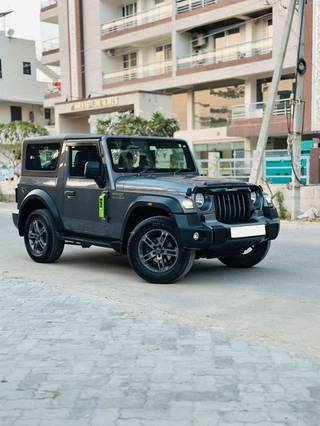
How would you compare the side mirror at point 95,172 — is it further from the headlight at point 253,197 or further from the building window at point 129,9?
the building window at point 129,9

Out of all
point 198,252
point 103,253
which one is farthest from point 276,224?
point 103,253

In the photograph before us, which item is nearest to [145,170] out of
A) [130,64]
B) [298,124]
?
[298,124]

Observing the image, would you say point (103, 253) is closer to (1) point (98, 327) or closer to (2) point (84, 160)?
(2) point (84, 160)

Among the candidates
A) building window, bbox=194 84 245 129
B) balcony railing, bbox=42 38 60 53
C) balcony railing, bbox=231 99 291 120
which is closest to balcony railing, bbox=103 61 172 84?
building window, bbox=194 84 245 129

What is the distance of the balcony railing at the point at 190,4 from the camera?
1248 inches

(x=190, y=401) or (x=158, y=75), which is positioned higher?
(x=158, y=75)

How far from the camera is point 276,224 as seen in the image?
7.63m

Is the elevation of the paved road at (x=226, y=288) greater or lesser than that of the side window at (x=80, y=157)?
lesser

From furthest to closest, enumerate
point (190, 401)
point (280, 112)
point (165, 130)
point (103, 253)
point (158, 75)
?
point (158, 75)
point (280, 112)
point (165, 130)
point (103, 253)
point (190, 401)

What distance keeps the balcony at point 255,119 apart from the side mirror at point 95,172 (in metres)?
21.0

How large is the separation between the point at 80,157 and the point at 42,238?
154 centimetres

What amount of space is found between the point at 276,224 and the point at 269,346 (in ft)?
10.8

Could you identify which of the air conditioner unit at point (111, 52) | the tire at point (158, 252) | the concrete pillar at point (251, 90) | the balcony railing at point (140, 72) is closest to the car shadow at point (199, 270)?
the tire at point (158, 252)

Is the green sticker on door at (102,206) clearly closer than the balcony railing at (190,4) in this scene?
Yes
